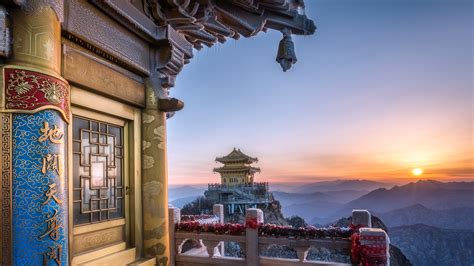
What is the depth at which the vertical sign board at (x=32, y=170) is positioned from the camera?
8.19ft

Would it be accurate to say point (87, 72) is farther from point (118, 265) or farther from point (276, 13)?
point (276, 13)

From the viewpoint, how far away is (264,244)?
757cm

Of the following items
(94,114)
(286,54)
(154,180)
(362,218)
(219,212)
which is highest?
(286,54)

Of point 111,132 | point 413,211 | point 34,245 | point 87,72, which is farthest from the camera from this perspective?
point 413,211

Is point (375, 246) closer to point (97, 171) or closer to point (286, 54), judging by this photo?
point (286, 54)

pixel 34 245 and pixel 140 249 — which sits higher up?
pixel 34 245

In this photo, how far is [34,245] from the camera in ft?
8.31

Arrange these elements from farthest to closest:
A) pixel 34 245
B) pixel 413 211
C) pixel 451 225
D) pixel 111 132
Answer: pixel 413 211 → pixel 451 225 → pixel 111 132 → pixel 34 245

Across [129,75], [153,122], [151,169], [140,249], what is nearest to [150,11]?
[129,75]

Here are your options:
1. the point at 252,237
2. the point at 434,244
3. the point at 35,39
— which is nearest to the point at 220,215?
the point at 252,237

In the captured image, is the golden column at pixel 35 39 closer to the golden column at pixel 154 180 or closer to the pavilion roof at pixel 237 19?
the golden column at pixel 154 180

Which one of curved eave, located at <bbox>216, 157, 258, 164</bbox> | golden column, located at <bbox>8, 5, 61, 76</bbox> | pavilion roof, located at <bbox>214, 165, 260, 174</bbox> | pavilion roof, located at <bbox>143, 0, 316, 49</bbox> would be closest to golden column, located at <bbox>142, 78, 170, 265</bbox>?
pavilion roof, located at <bbox>143, 0, 316, 49</bbox>

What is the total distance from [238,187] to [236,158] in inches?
161

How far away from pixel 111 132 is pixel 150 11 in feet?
5.77
